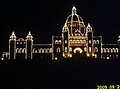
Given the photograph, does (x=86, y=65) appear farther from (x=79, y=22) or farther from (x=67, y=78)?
(x=79, y=22)

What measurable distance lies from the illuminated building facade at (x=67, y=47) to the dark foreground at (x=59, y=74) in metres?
0.07

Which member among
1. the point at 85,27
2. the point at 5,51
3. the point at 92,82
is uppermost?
the point at 85,27

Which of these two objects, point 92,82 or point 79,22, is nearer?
point 92,82

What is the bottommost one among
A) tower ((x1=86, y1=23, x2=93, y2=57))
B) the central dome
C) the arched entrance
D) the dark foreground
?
the dark foreground

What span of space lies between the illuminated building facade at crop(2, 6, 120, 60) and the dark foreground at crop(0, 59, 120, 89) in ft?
0.22

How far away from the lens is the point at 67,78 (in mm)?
3795

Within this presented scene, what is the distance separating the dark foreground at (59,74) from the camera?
12.3 ft

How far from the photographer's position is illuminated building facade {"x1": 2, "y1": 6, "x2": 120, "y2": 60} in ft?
12.7

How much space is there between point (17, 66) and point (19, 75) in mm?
110

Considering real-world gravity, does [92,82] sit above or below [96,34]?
below

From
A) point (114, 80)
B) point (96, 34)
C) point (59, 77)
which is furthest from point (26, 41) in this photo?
point (114, 80)

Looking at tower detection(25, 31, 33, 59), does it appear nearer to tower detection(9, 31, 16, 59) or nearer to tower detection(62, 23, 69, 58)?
tower detection(9, 31, 16, 59)

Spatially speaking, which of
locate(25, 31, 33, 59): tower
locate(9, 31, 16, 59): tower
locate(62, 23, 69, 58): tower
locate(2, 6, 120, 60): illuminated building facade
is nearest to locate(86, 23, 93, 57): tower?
locate(2, 6, 120, 60): illuminated building facade

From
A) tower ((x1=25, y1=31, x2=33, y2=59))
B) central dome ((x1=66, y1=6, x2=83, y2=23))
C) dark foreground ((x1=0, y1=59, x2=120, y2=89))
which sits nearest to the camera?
dark foreground ((x1=0, y1=59, x2=120, y2=89))
